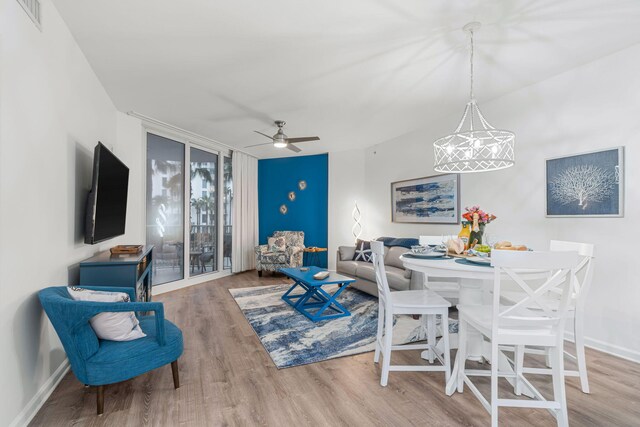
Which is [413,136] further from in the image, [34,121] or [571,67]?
[34,121]

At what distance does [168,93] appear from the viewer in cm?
354

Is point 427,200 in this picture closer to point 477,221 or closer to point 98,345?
point 477,221

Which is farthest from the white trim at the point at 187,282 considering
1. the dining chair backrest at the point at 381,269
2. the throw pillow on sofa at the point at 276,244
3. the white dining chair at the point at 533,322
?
the white dining chair at the point at 533,322

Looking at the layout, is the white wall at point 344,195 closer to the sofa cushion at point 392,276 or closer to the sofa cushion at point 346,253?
the sofa cushion at point 346,253

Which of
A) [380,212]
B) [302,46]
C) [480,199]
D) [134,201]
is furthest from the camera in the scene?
[380,212]

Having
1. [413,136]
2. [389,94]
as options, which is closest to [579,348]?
[389,94]

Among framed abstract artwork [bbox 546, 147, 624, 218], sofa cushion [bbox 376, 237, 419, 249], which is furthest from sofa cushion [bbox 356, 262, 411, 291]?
framed abstract artwork [bbox 546, 147, 624, 218]

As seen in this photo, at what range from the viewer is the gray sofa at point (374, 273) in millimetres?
3826

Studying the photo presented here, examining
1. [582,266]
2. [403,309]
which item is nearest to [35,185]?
[403,309]

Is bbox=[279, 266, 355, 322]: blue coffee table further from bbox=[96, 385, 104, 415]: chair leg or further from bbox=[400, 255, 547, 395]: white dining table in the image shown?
bbox=[96, 385, 104, 415]: chair leg

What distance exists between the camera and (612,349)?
2.66 metres

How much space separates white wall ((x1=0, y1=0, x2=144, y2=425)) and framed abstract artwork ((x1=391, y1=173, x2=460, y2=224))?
4270 mm

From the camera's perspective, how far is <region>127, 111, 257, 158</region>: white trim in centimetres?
442

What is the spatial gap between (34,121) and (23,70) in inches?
11.1
